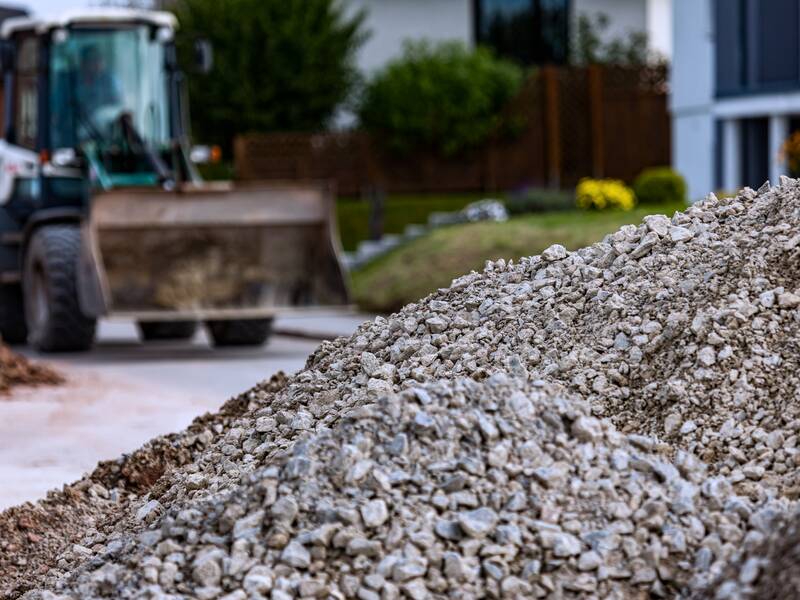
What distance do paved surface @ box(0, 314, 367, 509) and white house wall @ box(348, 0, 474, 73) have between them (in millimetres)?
13320

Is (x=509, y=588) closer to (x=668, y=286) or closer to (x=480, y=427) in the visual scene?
(x=480, y=427)

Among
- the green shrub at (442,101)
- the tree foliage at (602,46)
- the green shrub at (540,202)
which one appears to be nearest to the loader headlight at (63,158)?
the green shrub at (540,202)

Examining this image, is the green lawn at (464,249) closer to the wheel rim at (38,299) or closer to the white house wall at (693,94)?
the white house wall at (693,94)

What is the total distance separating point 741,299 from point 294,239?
9207mm

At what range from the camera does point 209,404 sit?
36.1 ft

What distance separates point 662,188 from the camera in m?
22.0

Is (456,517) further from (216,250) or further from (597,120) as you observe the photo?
(597,120)

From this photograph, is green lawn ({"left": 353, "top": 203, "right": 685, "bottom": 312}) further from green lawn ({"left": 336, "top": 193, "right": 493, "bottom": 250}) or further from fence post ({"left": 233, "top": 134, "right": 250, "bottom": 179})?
fence post ({"left": 233, "top": 134, "right": 250, "bottom": 179})

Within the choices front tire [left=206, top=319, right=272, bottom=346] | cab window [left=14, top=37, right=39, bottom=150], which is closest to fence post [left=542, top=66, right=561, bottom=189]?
front tire [left=206, top=319, right=272, bottom=346]

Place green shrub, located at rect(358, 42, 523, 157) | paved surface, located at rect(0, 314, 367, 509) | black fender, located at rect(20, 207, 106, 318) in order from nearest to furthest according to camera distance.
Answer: paved surface, located at rect(0, 314, 367, 509) → black fender, located at rect(20, 207, 106, 318) → green shrub, located at rect(358, 42, 523, 157)

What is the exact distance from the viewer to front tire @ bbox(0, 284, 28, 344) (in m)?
16.4

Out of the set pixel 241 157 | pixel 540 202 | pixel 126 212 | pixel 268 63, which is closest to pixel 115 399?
pixel 126 212

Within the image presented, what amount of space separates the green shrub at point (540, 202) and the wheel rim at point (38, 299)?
31.3 ft

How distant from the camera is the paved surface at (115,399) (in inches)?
347
